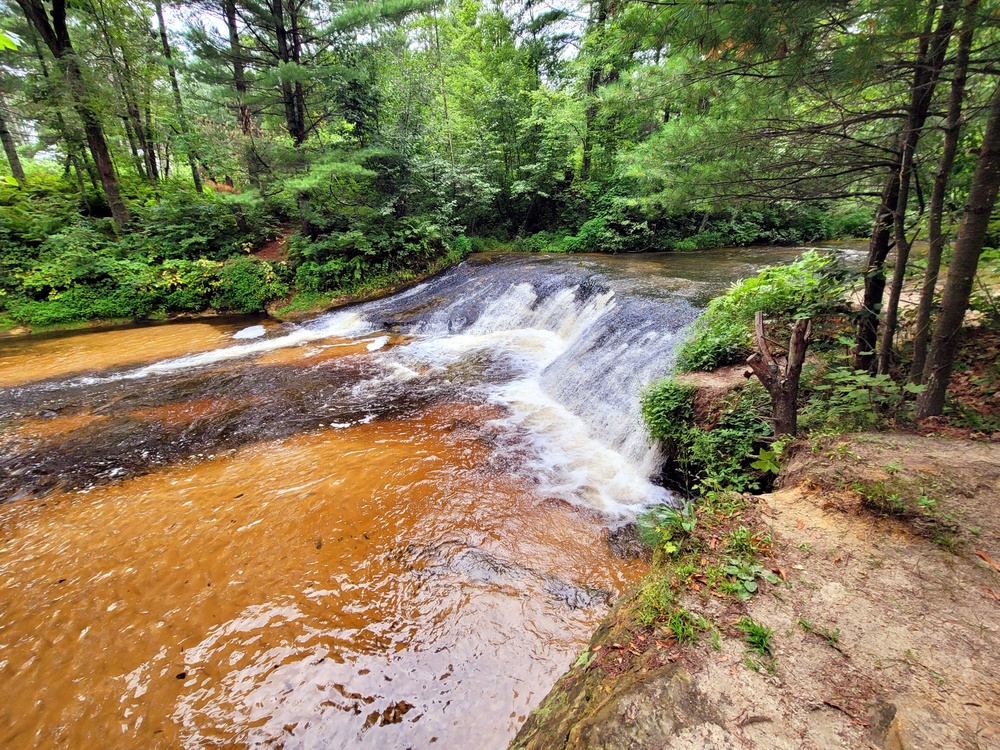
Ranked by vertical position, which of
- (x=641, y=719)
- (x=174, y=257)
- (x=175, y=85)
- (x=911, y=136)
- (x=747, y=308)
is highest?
(x=175, y=85)

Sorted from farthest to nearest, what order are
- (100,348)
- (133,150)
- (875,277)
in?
1. (133,150)
2. (100,348)
3. (875,277)

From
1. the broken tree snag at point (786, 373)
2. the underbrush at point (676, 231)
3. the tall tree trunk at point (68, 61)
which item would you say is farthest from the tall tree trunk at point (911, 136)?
the tall tree trunk at point (68, 61)

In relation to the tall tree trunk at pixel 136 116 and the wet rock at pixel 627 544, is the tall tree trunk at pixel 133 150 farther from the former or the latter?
the wet rock at pixel 627 544

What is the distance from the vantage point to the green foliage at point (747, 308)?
4.90 metres

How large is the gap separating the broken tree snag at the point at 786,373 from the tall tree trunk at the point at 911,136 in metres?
0.76

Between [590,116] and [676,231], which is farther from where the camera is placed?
[676,231]

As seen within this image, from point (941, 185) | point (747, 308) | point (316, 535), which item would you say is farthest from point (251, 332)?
point (941, 185)

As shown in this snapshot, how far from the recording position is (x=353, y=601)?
11.7 ft

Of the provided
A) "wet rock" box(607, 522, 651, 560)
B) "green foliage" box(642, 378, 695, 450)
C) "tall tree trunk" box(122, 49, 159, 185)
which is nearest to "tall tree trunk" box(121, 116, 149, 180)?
"tall tree trunk" box(122, 49, 159, 185)

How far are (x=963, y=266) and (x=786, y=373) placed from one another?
1.31m

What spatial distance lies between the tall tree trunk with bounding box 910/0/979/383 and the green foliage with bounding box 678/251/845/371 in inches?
42.7

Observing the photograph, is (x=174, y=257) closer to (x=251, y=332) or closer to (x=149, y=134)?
(x=251, y=332)

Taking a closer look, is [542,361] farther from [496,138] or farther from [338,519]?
[496,138]

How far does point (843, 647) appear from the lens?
1.92 m
